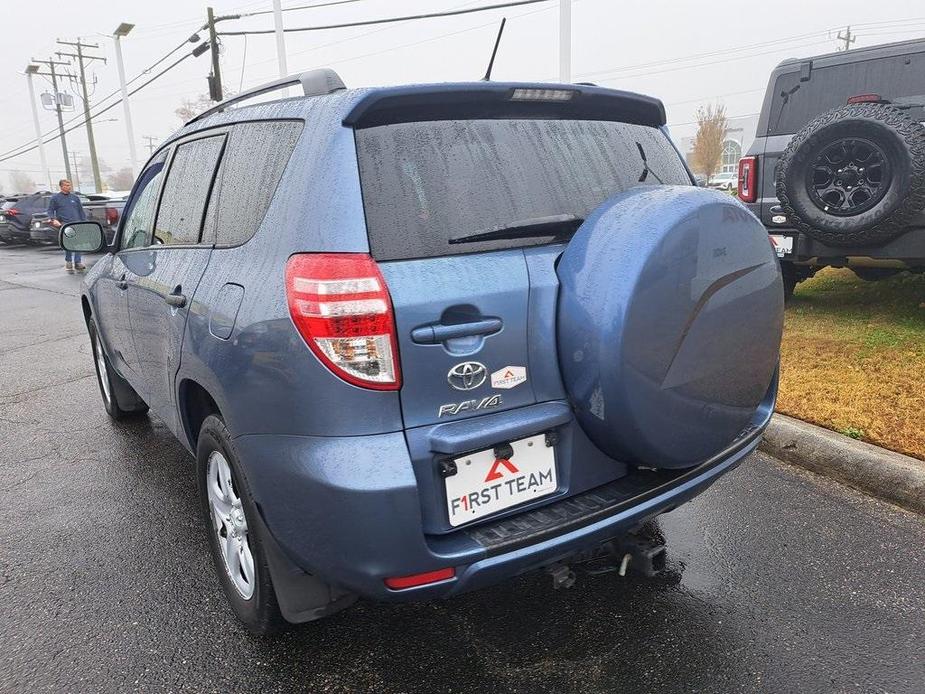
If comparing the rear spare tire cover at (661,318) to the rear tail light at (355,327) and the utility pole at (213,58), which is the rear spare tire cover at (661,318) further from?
the utility pole at (213,58)

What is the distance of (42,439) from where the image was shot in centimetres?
446

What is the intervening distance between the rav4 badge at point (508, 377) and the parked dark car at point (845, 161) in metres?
4.19

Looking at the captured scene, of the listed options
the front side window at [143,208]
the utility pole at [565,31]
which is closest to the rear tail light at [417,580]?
the front side window at [143,208]

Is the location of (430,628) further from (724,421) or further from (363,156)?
(363,156)

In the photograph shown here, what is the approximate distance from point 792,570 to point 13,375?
657 centimetres

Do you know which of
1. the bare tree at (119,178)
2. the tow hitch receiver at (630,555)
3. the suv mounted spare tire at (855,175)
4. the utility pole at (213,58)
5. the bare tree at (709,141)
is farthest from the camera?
the bare tree at (119,178)

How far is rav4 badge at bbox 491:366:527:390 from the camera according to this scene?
189 centimetres

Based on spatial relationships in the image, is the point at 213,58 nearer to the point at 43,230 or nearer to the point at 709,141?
the point at 43,230

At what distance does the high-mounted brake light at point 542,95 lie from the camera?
84.6 inches

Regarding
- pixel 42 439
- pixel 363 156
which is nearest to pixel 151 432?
pixel 42 439

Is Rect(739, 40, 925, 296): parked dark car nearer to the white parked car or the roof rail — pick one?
the white parked car

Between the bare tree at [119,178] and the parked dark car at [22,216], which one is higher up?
the parked dark car at [22,216]

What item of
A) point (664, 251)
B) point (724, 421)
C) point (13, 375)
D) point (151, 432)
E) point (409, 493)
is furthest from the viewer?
point (13, 375)

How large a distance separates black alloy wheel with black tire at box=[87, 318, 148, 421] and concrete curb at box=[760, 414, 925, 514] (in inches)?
154
